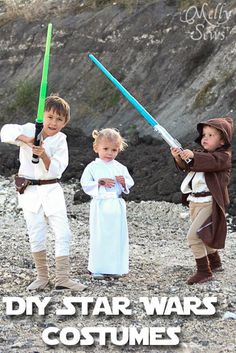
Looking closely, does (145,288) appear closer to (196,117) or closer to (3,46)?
(196,117)

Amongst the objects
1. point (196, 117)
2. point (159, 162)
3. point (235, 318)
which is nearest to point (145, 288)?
point (235, 318)

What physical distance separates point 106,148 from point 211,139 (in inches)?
38.4

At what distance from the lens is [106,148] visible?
23.0 feet

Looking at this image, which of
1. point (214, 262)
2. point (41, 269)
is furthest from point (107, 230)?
point (214, 262)

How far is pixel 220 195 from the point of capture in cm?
673

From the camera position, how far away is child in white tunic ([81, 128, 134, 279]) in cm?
695

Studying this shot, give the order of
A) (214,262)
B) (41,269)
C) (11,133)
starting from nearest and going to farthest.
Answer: (11,133) → (41,269) → (214,262)

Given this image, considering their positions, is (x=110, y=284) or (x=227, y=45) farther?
(x=227, y=45)

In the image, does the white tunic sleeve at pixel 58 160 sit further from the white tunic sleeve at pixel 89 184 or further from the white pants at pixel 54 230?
the white tunic sleeve at pixel 89 184

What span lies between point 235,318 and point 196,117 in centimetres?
1263

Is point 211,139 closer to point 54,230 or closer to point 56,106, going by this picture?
point 56,106

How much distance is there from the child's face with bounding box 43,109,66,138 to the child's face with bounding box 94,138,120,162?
61 cm

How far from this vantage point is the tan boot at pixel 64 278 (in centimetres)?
639

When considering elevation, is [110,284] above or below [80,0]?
below
